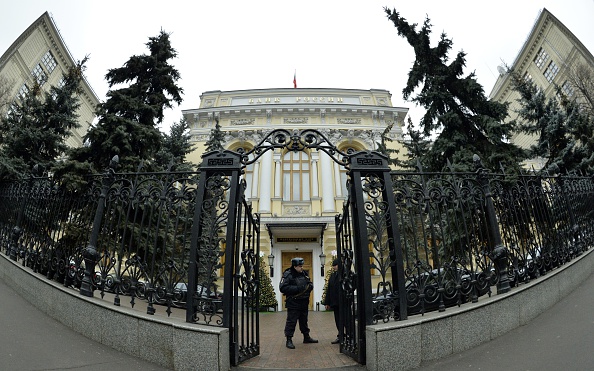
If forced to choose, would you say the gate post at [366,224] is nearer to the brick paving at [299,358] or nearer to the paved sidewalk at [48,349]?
the brick paving at [299,358]

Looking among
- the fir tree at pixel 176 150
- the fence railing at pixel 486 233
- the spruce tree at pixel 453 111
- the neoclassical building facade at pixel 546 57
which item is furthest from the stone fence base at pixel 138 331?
the neoclassical building facade at pixel 546 57

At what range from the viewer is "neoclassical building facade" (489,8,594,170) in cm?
2547

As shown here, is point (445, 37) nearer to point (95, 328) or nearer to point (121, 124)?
point (121, 124)

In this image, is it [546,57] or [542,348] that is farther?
[546,57]

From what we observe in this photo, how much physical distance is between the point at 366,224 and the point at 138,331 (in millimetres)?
3280

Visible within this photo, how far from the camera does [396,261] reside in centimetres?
448

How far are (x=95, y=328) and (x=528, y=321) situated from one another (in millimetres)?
6304

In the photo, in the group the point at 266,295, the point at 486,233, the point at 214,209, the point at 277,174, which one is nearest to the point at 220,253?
the point at 214,209

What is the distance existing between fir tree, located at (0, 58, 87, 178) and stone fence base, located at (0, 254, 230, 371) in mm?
6880

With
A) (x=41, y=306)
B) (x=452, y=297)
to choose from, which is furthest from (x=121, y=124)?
(x=452, y=297)

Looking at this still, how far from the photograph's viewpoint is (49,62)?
95.2ft

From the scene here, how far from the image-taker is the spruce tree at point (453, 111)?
11000mm

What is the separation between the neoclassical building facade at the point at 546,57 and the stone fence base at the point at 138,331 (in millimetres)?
27758

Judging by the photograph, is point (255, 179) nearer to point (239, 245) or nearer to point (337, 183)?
point (337, 183)
